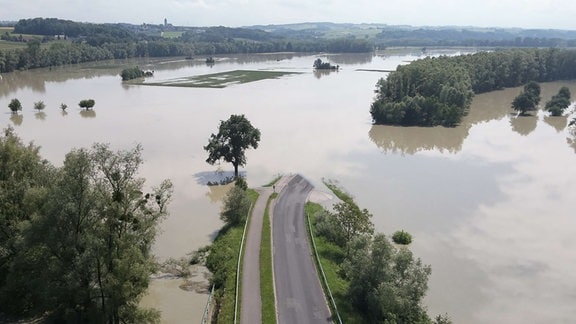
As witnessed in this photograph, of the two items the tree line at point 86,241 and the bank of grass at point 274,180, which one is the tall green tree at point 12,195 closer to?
the tree line at point 86,241

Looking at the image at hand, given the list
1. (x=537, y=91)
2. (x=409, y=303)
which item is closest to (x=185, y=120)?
(x=409, y=303)

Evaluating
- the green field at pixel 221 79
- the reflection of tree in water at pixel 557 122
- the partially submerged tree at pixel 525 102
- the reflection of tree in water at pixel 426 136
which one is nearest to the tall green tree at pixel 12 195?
the reflection of tree in water at pixel 426 136

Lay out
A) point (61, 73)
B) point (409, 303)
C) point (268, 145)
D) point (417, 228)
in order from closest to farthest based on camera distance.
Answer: point (409, 303)
point (417, 228)
point (268, 145)
point (61, 73)

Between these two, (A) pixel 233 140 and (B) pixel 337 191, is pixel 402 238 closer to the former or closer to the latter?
(B) pixel 337 191

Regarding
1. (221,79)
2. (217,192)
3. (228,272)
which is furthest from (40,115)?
(228,272)

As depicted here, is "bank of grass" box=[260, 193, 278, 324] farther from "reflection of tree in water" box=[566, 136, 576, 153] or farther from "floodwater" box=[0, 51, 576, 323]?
"reflection of tree in water" box=[566, 136, 576, 153]

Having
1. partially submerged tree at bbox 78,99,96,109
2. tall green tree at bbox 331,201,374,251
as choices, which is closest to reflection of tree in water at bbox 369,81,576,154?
tall green tree at bbox 331,201,374,251

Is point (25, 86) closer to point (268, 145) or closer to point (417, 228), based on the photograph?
point (268, 145)

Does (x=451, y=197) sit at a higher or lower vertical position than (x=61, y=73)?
lower
